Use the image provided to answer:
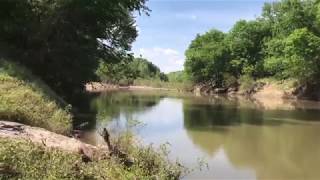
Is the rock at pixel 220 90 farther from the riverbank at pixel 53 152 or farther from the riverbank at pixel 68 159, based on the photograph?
the riverbank at pixel 68 159

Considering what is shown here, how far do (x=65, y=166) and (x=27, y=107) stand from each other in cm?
698

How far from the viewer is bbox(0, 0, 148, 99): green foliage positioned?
1092 inches

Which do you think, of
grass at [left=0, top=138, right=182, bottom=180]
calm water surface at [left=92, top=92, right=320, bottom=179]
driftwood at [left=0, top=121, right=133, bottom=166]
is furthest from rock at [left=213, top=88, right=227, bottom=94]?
grass at [left=0, top=138, right=182, bottom=180]

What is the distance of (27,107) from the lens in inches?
624

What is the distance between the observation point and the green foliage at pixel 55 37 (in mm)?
27734

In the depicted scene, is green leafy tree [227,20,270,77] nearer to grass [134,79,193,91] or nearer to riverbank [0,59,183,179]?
grass [134,79,193,91]

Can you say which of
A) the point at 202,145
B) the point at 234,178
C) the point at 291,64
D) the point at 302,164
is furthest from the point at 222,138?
the point at 291,64

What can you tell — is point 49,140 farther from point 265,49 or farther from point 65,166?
point 265,49

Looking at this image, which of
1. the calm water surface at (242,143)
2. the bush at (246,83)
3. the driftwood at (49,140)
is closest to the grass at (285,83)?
the bush at (246,83)

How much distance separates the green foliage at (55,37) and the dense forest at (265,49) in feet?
101

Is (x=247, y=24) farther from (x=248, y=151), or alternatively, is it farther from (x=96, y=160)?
(x=96, y=160)

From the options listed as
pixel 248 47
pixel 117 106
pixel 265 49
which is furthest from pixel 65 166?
pixel 248 47

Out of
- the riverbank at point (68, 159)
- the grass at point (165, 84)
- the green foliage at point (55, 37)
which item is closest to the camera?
the riverbank at point (68, 159)

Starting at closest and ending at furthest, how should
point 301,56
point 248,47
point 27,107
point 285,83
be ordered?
point 27,107 < point 301,56 < point 285,83 < point 248,47
